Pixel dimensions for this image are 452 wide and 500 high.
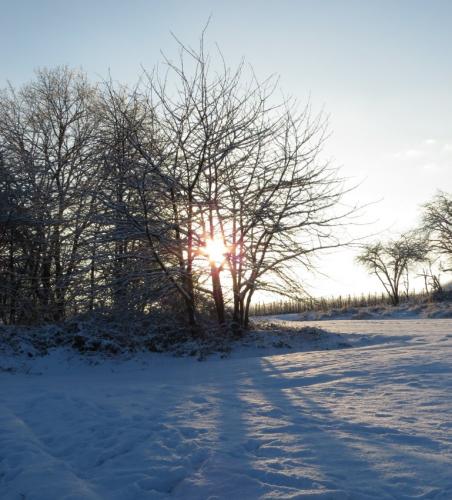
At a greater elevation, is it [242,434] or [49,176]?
[49,176]

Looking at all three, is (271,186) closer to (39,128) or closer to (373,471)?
(373,471)

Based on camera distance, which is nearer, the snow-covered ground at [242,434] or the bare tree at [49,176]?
the snow-covered ground at [242,434]

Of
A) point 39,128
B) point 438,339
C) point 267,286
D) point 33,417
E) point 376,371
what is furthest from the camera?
point 39,128

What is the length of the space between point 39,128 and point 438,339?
1623cm

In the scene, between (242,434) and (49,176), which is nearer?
(242,434)

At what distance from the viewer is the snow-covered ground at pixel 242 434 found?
333cm

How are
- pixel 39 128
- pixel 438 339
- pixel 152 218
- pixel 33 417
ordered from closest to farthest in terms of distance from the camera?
pixel 33 417 → pixel 438 339 → pixel 152 218 → pixel 39 128

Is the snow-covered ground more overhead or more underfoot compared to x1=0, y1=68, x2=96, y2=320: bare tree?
more underfoot

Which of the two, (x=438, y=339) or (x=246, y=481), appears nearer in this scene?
(x=246, y=481)

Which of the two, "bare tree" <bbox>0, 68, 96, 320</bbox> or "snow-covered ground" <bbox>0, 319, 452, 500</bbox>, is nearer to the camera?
"snow-covered ground" <bbox>0, 319, 452, 500</bbox>

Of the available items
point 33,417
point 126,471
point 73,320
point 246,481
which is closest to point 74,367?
point 73,320

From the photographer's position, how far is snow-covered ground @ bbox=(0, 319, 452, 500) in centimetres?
333

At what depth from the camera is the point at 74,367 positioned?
10.1 metres

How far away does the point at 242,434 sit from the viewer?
4.44m
